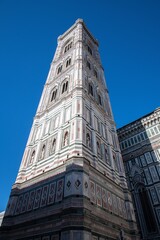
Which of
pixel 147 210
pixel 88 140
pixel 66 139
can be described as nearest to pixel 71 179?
pixel 66 139

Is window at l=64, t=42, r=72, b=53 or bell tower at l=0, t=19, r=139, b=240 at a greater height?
window at l=64, t=42, r=72, b=53

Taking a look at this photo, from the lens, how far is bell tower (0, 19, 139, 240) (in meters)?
8.60

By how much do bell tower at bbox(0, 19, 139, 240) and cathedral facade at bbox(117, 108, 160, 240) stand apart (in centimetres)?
467

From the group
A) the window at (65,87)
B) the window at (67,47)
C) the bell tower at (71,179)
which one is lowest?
the bell tower at (71,179)

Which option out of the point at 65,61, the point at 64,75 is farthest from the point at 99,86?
the point at 65,61

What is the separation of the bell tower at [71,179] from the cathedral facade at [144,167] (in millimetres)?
4667

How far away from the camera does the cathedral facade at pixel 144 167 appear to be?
51.9ft

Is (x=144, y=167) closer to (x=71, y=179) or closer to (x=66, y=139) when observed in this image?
(x=66, y=139)

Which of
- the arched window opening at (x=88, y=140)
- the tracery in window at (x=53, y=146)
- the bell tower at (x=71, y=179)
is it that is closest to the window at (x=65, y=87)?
the bell tower at (x=71, y=179)

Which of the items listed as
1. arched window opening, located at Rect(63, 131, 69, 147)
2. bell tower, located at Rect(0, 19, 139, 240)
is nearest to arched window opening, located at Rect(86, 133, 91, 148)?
bell tower, located at Rect(0, 19, 139, 240)

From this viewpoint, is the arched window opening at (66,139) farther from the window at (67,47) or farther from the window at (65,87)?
the window at (67,47)

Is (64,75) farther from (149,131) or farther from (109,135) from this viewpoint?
(149,131)

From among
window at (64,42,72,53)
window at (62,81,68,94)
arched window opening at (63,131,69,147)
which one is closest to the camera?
arched window opening at (63,131,69,147)

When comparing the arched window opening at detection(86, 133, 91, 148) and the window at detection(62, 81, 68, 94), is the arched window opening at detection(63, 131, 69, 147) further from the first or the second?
the window at detection(62, 81, 68, 94)
